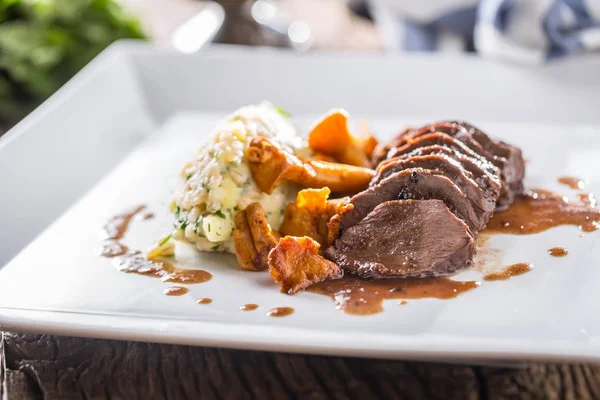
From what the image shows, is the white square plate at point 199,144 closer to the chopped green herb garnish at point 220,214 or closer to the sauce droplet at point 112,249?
the sauce droplet at point 112,249

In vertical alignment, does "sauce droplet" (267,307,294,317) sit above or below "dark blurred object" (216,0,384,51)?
below

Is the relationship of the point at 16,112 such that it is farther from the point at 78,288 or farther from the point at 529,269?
the point at 529,269

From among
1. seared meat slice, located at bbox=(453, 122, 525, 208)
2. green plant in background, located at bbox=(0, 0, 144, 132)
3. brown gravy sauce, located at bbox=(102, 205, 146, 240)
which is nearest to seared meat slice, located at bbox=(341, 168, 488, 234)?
seared meat slice, located at bbox=(453, 122, 525, 208)

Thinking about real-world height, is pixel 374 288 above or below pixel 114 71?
below

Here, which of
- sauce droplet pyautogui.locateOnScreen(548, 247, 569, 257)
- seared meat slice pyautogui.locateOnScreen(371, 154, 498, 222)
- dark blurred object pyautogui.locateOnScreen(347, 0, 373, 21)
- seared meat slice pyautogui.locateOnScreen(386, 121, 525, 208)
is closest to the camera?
sauce droplet pyautogui.locateOnScreen(548, 247, 569, 257)

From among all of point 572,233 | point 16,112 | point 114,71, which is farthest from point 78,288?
point 16,112

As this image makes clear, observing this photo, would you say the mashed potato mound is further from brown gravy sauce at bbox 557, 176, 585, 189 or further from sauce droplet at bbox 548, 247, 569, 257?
brown gravy sauce at bbox 557, 176, 585, 189

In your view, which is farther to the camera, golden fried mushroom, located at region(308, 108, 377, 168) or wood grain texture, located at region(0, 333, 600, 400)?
golden fried mushroom, located at region(308, 108, 377, 168)
